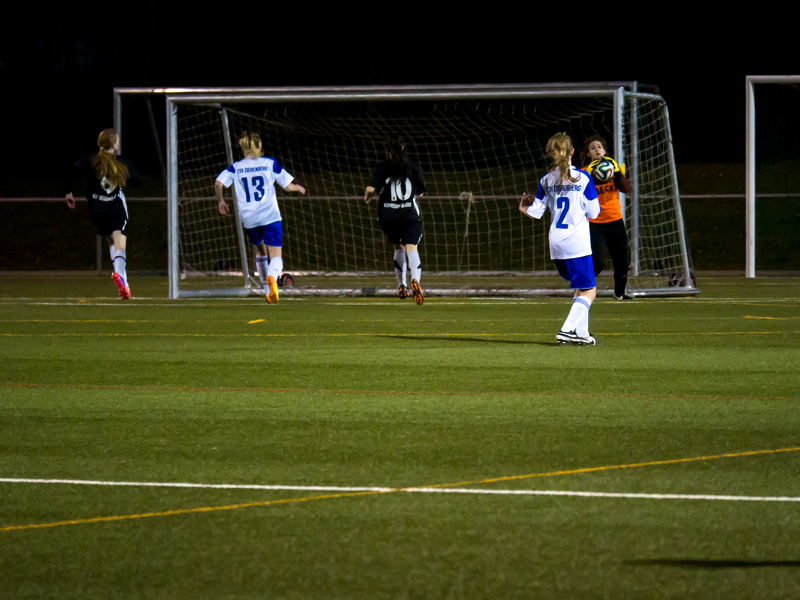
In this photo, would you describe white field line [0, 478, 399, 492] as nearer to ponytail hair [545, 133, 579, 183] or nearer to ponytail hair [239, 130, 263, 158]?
ponytail hair [545, 133, 579, 183]

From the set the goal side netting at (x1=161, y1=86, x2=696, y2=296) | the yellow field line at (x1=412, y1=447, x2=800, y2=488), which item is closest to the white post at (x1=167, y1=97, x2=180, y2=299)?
the goal side netting at (x1=161, y1=86, x2=696, y2=296)

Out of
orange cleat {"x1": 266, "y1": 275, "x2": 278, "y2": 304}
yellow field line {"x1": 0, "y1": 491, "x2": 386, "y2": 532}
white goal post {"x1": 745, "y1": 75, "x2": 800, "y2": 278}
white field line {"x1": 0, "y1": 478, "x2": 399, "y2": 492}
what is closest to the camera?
yellow field line {"x1": 0, "y1": 491, "x2": 386, "y2": 532}

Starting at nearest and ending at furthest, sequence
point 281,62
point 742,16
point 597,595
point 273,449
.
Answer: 1. point 597,595
2. point 273,449
3. point 742,16
4. point 281,62

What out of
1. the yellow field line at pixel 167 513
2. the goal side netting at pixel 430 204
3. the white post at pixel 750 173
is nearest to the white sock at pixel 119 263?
the goal side netting at pixel 430 204

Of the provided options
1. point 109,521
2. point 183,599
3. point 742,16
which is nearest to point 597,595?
point 183,599

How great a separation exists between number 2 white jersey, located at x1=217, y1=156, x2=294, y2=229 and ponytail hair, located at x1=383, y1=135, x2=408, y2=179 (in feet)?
4.03

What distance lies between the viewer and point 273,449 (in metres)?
5.93

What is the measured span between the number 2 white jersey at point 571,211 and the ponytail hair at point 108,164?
21.7 feet

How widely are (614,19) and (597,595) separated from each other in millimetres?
35998

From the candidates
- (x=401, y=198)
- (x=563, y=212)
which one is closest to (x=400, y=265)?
(x=401, y=198)

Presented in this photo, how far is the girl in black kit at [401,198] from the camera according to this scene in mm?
15336

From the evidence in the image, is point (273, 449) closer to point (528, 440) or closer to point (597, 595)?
point (528, 440)

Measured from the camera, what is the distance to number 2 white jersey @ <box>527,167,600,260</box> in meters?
10.3

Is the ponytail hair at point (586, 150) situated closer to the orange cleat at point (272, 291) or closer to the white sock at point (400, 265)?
the white sock at point (400, 265)
